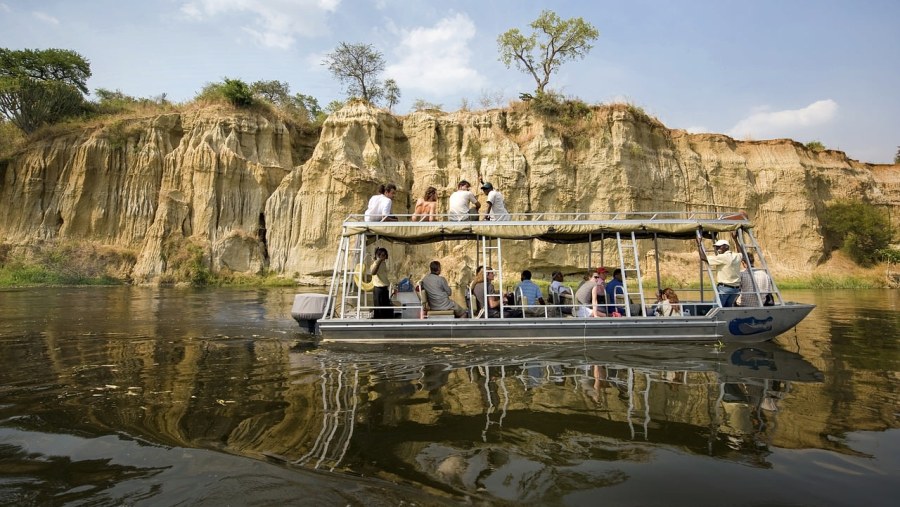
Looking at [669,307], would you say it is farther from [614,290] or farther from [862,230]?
[862,230]

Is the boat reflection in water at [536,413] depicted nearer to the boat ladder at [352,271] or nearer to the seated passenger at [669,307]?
the seated passenger at [669,307]

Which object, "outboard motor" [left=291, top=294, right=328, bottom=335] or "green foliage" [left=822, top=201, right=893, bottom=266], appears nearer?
"outboard motor" [left=291, top=294, right=328, bottom=335]

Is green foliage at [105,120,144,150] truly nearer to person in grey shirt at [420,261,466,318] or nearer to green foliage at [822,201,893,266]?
person in grey shirt at [420,261,466,318]

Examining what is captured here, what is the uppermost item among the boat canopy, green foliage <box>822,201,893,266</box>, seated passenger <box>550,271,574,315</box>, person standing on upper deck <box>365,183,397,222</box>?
green foliage <box>822,201,893,266</box>

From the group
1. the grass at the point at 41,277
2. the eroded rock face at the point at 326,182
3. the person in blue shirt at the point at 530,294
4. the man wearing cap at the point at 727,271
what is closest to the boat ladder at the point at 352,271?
the person in blue shirt at the point at 530,294

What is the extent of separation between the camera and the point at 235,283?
31.7 meters

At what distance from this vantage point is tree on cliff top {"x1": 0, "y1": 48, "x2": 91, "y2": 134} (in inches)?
1374

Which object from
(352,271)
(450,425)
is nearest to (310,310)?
(352,271)

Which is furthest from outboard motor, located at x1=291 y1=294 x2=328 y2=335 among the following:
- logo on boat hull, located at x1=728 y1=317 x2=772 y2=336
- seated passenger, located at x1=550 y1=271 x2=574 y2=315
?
logo on boat hull, located at x1=728 y1=317 x2=772 y2=336

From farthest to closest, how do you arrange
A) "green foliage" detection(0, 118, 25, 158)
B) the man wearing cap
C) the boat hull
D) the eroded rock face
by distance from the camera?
"green foliage" detection(0, 118, 25, 158) → the eroded rock face → the man wearing cap → the boat hull

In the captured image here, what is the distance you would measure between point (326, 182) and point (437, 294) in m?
25.3

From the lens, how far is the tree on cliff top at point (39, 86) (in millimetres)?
34906

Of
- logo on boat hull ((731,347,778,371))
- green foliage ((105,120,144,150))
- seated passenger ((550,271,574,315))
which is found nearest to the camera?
logo on boat hull ((731,347,778,371))

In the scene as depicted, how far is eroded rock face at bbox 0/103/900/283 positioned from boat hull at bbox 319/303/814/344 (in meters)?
22.4
